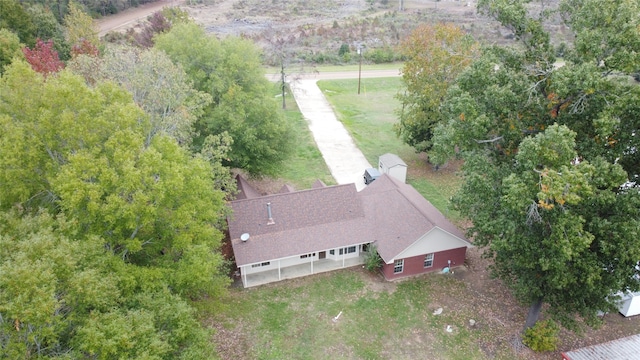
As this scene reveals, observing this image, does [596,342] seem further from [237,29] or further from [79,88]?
[237,29]

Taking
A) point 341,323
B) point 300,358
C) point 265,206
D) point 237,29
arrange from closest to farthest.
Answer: point 300,358 → point 341,323 → point 265,206 → point 237,29

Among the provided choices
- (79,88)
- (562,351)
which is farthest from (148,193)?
(562,351)

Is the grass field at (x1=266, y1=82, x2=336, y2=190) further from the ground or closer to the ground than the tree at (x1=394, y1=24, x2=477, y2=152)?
closer to the ground

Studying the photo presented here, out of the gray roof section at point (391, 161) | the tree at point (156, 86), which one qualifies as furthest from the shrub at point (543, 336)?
the tree at point (156, 86)

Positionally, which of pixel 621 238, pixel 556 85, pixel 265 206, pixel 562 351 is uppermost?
pixel 556 85

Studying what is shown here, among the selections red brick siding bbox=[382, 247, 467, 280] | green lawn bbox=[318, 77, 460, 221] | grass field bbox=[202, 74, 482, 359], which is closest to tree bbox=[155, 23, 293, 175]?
grass field bbox=[202, 74, 482, 359]

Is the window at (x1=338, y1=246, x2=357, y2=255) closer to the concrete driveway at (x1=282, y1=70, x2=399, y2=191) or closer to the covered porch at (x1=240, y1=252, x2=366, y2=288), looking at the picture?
the covered porch at (x1=240, y1=252, x2=366, y2=288)
